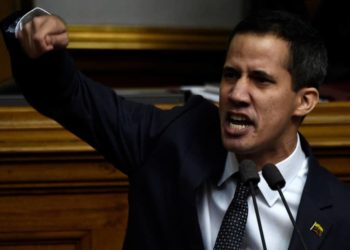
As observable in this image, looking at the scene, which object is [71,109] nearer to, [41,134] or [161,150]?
[161,150]

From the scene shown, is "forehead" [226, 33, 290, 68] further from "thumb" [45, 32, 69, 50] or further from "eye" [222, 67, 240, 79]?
"thumb" [45, 32, 69, 50]

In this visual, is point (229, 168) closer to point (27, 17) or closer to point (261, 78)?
point (261, 78)

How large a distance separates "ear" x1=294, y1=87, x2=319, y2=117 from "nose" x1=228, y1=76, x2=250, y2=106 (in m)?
0.14

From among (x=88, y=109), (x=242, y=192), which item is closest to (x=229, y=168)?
(x=242, y=192)

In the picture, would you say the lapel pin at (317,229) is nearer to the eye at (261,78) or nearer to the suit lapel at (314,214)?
the suit lapel at (314,214)

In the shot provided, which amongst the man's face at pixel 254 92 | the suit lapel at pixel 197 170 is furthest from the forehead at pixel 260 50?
the suit lapel at pixel 197 170

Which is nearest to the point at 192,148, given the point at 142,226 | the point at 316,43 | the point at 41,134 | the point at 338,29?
the point at 142,226

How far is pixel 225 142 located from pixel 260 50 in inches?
Answer: 6.8

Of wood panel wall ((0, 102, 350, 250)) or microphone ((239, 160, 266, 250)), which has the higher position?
microphone ((239, 160, 266, 250))

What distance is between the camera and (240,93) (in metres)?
1.32

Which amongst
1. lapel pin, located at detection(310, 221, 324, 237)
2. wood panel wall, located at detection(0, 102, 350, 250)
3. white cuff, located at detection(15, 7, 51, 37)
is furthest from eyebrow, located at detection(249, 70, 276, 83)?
wood panel wall, located at detection(0, 102, 350, 250)

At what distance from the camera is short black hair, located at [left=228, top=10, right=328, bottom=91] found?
4.49ft

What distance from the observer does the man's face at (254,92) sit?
132 cm

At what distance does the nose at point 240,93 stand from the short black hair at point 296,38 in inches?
3.8
